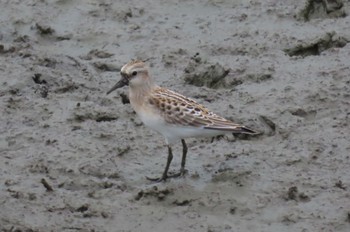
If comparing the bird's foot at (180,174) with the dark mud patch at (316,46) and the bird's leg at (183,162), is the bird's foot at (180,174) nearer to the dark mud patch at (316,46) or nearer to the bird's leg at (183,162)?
the bird's leg at (183,162)

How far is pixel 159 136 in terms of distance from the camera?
9.48 metres

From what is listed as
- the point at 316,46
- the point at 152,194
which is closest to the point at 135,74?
the point at 152,194

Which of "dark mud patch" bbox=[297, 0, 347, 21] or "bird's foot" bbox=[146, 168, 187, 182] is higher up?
"dark mud patch" bbox=[297, 0, 347, 21]

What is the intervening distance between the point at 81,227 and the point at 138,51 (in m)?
3.56

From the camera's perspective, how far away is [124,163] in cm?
902

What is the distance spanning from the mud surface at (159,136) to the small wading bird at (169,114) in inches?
15.1

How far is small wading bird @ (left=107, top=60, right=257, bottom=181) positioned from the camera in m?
8.63

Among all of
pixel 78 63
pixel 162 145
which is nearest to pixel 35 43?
pixel 78 63

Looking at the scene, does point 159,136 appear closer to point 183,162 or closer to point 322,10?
point 183,162

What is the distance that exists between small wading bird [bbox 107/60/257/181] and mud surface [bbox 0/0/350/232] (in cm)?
38

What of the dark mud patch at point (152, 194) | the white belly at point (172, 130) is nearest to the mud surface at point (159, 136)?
the dark mud patch at point (152, 194)

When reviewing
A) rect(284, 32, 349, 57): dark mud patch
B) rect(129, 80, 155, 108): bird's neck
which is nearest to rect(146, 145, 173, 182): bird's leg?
rect(129, 80, 155, 108): bird's neck

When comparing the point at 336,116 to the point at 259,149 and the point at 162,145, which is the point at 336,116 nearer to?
the point at 259,149

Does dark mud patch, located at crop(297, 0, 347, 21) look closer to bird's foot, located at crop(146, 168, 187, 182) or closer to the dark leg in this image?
the dark leg
